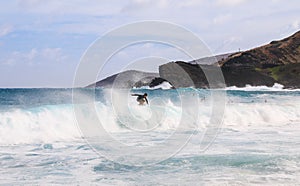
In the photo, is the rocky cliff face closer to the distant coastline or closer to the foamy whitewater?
the distant coastline

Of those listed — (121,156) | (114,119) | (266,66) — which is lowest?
(114,119)

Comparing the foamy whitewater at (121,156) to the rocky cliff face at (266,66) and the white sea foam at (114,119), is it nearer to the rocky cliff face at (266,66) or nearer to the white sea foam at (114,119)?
the white sea foam at (114,119)

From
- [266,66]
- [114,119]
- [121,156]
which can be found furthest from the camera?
[266,66]

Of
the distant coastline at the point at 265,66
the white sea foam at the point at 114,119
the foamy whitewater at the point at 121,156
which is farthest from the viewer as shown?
the distant coastline at the point at 265,66

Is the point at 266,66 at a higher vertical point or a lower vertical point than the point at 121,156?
higher

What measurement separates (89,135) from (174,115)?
10291mm

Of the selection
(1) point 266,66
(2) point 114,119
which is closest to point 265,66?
(1) point 266,66

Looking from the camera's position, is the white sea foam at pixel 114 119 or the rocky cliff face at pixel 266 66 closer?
the white sea foam at pixel 114 119

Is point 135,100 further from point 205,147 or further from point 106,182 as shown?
point 106,182

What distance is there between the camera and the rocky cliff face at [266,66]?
346ft

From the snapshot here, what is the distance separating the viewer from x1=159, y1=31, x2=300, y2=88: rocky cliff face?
4156 inches

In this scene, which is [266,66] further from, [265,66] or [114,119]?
[114,119]

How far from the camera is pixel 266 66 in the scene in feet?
389

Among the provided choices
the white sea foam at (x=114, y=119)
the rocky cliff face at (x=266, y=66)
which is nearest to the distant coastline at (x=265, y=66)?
the rocky cliff face at (x=266, y=66)
